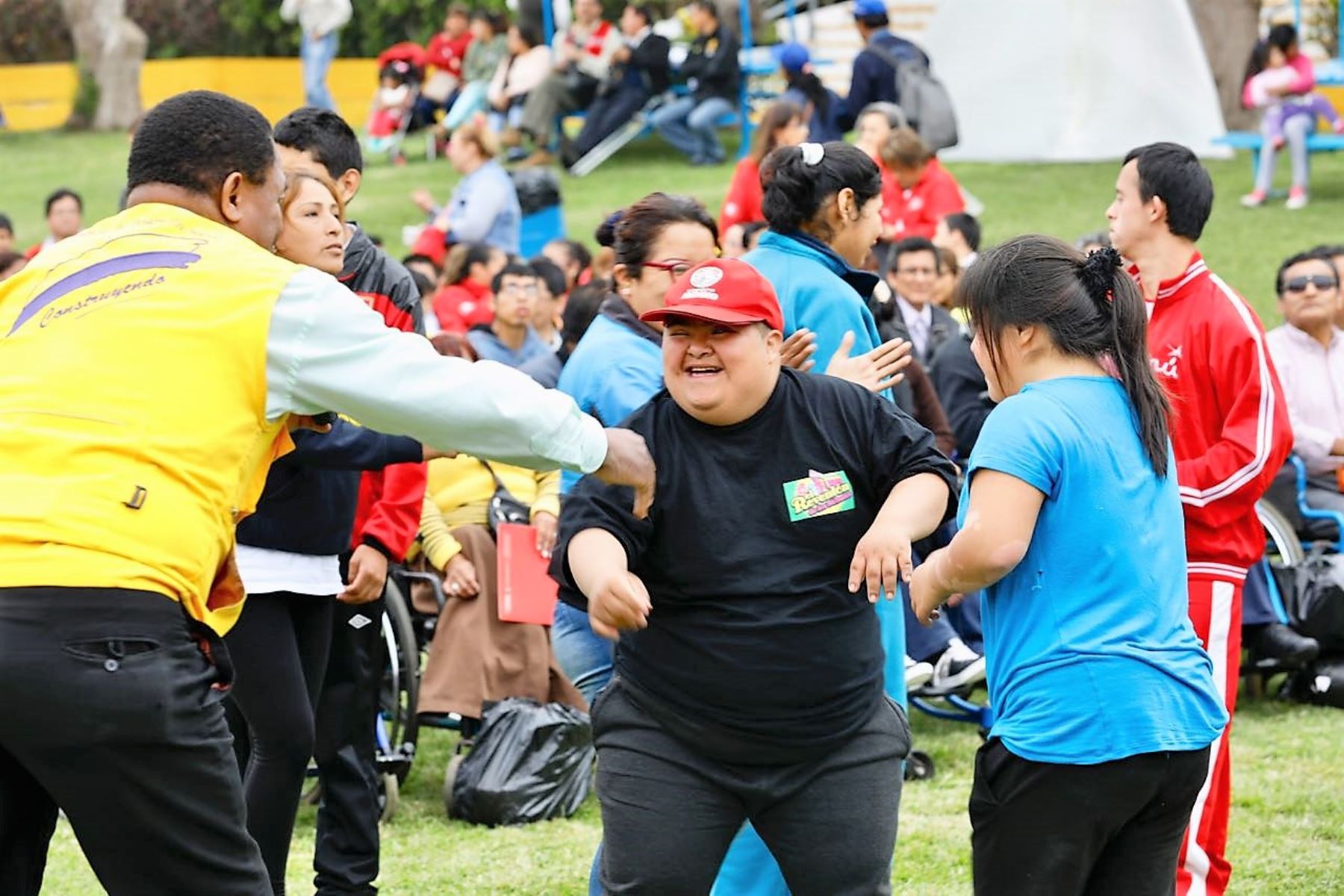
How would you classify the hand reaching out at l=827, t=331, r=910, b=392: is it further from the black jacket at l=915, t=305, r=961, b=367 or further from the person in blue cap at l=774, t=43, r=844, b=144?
the person in blue cap at l=774, t=43, r=844, b=144

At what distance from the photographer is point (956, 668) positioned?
280 inches

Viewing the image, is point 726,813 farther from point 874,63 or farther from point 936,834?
point 874,63

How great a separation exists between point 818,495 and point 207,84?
1098 inches

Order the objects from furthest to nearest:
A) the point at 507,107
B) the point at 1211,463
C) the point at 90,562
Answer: the point at 507,107
the point at 1211,463
the point at 90,562

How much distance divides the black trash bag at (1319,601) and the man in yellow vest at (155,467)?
4.68m

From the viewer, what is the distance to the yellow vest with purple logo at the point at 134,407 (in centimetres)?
306

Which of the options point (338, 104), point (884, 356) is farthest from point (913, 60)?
point (338, 104)

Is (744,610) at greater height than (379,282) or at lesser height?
lesser

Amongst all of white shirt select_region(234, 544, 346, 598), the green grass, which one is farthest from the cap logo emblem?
the green grass

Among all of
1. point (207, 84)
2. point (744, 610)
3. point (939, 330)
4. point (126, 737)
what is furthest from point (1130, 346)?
point (207, 84)

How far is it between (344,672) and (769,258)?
1719 millimetres

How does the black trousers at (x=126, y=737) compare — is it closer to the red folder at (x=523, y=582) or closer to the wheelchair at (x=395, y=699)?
the wheelchair at (x=395, y=699)

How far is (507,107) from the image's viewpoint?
21.0 metres

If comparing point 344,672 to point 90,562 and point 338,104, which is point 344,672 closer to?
point 90,562
